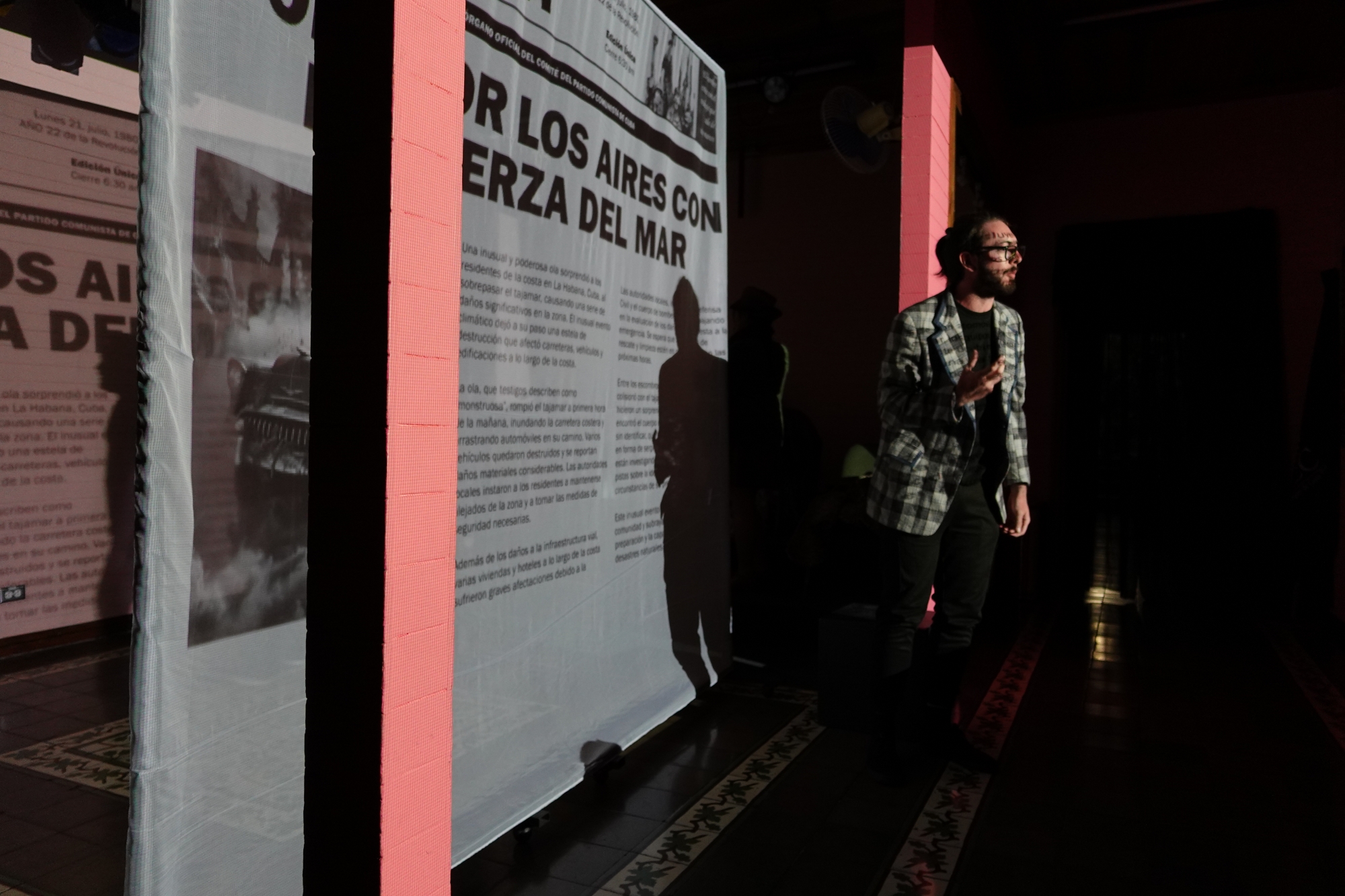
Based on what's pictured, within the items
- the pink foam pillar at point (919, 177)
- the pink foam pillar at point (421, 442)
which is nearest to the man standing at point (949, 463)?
the pink foam pillar at point (919, 177)

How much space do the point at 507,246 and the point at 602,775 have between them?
1.42 metres

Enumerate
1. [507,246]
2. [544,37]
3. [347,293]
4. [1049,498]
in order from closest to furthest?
[347,293] → [507,246] → [544,37] → [1049,498]

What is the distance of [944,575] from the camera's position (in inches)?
104

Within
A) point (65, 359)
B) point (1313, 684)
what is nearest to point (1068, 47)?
point (1313, 684)

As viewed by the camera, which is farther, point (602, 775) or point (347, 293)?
point (602, 775)

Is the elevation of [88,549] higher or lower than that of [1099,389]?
lower

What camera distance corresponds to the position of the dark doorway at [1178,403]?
211 inches

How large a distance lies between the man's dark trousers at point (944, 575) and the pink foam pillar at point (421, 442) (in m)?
1.45

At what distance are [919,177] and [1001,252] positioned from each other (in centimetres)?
75

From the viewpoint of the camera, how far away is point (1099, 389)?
6.00m

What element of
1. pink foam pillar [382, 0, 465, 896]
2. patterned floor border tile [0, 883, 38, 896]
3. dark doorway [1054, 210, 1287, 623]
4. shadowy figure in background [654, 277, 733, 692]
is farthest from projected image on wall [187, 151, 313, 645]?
dark doorway [1054, 210, 1287, 623]

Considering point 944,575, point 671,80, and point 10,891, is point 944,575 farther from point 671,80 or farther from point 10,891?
point 10,891

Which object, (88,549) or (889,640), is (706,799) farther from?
(88,549)

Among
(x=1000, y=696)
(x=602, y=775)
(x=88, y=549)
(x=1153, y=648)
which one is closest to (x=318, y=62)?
(x=602, y=775)
